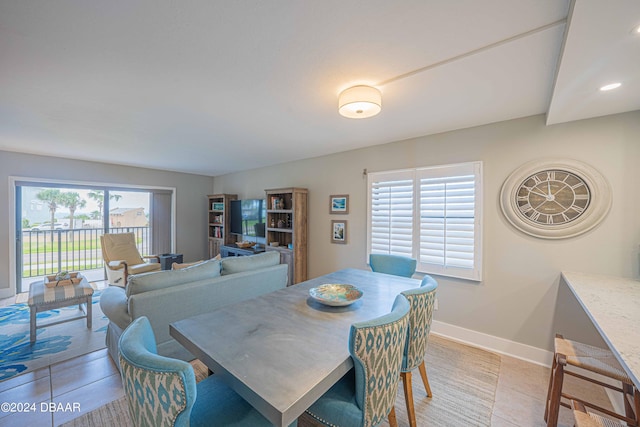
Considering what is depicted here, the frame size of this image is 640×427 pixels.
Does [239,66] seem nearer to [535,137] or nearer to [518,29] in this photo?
[518,29]

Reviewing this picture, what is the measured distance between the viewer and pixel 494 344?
2617 mm

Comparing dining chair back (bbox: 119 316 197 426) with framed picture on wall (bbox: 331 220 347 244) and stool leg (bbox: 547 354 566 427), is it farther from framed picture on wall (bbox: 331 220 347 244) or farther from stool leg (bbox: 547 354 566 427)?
framed picture on wall (bbox: 331 220 347 244)

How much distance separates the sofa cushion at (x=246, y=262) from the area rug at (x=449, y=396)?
2.98 ft

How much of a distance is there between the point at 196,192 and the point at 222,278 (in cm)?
470

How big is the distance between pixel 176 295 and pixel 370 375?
1.77 meters

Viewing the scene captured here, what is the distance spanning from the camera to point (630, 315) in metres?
1.37

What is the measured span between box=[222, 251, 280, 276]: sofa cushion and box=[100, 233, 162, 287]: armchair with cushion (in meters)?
2.76

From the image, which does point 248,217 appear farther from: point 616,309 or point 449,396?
point 616,309

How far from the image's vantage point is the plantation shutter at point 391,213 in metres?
3.22

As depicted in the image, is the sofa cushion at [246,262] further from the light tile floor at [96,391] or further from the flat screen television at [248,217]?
the flat screen television at [248,217]

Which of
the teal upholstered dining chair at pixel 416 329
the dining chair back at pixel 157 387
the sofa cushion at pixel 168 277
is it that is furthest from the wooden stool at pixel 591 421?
the sofa cushion at pixel 168 277

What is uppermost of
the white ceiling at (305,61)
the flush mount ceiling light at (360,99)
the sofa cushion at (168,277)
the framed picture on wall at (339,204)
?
the white ceiling at (305,61)

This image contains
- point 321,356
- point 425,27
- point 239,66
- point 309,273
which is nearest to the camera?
point 321,356

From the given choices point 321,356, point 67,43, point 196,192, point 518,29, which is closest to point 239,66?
point 67,43
